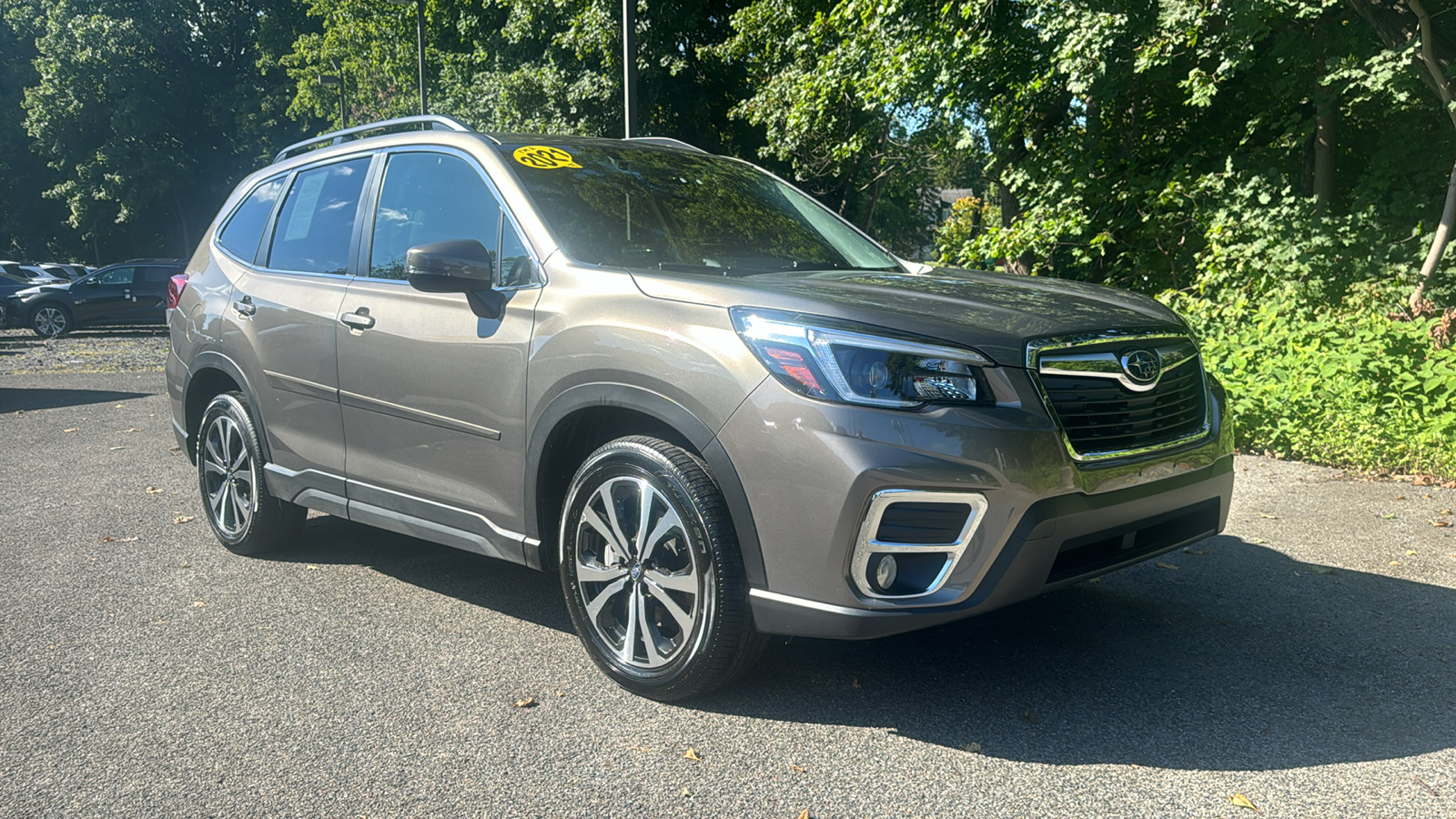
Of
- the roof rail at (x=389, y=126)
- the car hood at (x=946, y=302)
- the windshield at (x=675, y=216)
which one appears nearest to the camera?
the car hood at (x=946, y=302)

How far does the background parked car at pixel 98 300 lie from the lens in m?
A: 25.9

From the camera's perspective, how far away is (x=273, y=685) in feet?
12.8

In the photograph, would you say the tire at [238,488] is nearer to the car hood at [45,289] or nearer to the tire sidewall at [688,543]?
the tire sidewall at [688,543]

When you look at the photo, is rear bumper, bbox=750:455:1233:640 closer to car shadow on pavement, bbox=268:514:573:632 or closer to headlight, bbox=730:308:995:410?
headlight, bbox=730:308:995:410

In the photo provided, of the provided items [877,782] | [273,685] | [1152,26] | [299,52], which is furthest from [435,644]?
[299,52]

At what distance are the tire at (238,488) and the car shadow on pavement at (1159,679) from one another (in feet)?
8.52

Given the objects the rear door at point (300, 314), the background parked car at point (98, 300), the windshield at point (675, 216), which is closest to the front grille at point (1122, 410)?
the windshield at point (675, 216)

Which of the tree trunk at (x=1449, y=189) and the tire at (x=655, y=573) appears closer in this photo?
the tire at (x=655, y=573)

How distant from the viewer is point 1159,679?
385cm

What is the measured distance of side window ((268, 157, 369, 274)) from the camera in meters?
4.95

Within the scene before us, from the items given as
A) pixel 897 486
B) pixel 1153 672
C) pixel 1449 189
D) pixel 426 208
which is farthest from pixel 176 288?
pixel 1449 189

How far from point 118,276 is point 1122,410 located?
2752 cm

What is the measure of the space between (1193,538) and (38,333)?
27.9 metres

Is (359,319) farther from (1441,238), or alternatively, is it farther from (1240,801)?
(1441,238)
